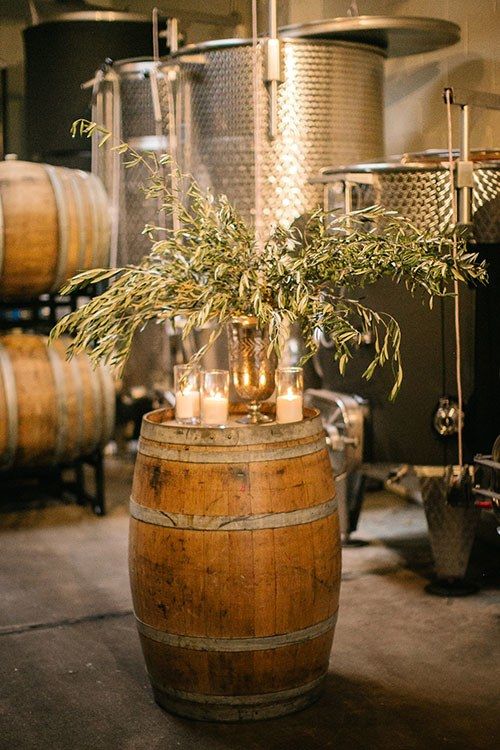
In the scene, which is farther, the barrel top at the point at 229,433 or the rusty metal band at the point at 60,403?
the rusty metal band at the point at 60,403

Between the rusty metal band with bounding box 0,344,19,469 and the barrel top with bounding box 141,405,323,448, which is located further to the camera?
the rusty metal band with bounding box 0,344,19,469

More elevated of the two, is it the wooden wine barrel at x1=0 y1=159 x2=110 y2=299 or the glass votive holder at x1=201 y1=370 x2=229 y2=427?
the wooden wine barrel at x1=0 y1=159 x2=110 y2=299

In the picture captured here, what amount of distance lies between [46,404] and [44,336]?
17.4 inches

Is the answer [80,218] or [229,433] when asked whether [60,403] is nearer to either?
[80,218]

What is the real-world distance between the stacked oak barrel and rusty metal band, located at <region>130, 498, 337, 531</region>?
2.44m

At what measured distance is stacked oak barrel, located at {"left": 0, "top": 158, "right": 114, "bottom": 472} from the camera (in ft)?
16.8

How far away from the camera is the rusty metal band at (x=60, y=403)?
17.2 ft

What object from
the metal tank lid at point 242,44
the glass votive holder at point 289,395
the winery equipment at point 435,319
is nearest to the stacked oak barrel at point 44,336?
the metal tank lid at point 242,44

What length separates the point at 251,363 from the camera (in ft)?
10.2

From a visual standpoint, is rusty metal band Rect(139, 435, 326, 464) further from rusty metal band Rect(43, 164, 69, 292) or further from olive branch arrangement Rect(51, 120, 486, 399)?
rusty metal band Rect(43, 164, 69, 292)

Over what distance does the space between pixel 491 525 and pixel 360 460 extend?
906 mm

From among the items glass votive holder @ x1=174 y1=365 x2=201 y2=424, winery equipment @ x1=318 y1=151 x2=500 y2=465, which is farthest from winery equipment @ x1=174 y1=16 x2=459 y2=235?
glass votive holder @ x1=174 y1=365 x2=201 y2=424

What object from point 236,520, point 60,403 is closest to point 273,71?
point 60,403

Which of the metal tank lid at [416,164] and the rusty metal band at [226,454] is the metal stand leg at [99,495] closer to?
the metal tank lid at [416,164]
